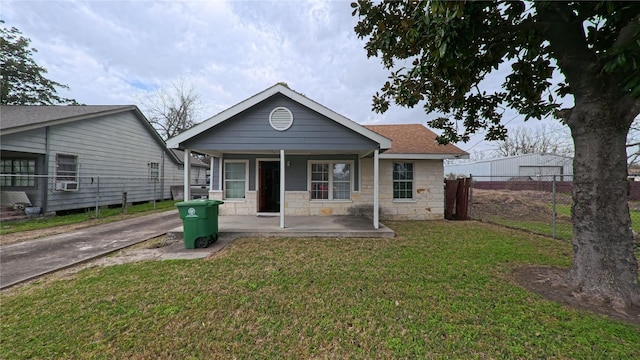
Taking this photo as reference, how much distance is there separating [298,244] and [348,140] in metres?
3.24

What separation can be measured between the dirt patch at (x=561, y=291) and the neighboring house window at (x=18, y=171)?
53.1ft

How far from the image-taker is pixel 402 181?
9164 mm

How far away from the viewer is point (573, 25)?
347cm

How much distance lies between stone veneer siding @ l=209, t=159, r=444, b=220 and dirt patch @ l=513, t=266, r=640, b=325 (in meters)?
4.82

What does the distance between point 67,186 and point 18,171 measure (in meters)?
2.31

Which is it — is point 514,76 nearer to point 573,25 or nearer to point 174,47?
point 573,25

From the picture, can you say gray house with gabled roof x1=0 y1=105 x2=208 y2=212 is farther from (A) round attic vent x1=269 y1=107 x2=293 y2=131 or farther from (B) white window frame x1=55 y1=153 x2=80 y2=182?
(A) round attic vent x1=269 y1=107 x2=293 y2=131

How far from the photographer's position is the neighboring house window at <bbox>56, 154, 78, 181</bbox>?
9539mm

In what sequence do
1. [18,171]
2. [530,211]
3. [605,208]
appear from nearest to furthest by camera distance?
1. [605,208]
2. [18,171]
3. [530,211]

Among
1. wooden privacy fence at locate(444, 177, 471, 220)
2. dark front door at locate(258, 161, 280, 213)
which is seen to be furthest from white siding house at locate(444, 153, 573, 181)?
dark front door at locate(258, 161, 280, 213)

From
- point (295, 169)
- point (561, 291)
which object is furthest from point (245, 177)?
point (561, 291)

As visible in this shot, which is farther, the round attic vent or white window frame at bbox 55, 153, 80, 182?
white window frame at bbox 55, 153, 80, 182

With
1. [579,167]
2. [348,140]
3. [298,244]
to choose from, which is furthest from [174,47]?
[579,167]

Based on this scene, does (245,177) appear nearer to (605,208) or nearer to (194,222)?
(194,222)
